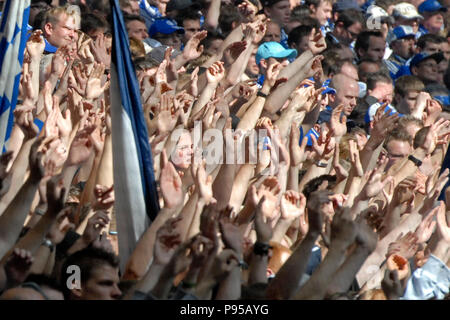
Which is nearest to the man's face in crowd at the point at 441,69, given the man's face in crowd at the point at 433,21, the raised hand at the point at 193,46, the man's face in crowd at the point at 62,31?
the man's face in crowd at the point at 433,21

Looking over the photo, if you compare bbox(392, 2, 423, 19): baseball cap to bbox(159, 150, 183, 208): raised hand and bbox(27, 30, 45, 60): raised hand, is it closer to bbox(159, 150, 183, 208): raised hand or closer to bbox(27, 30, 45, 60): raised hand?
bbox(27, 30, 45, 60): raised hand

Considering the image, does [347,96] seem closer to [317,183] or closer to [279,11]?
[317,183]

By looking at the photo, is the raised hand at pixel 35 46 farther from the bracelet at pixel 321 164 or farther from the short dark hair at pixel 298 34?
the short dark hair at pixel 298 34

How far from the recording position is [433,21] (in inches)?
547

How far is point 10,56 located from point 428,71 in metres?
5.56

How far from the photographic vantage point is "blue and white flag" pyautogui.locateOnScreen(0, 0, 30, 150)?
686 cm

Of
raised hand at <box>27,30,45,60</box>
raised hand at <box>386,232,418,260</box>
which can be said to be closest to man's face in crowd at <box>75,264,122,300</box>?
raised hand at <box>386,232,418,260</box>

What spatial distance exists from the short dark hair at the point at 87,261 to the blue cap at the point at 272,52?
4775 mm

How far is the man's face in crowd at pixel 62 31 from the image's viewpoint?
8.44 metres

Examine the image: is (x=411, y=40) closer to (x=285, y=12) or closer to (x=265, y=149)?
A: (x=285, y=12)

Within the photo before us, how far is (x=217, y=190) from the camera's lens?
643cm

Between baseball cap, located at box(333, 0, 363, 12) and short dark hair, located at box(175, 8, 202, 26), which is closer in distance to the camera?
short dark hair, located at box(175, 8, 202, 26)

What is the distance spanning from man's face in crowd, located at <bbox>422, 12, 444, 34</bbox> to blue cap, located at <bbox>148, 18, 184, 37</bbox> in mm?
4471

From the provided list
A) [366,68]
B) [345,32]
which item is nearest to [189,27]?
[366,68]
